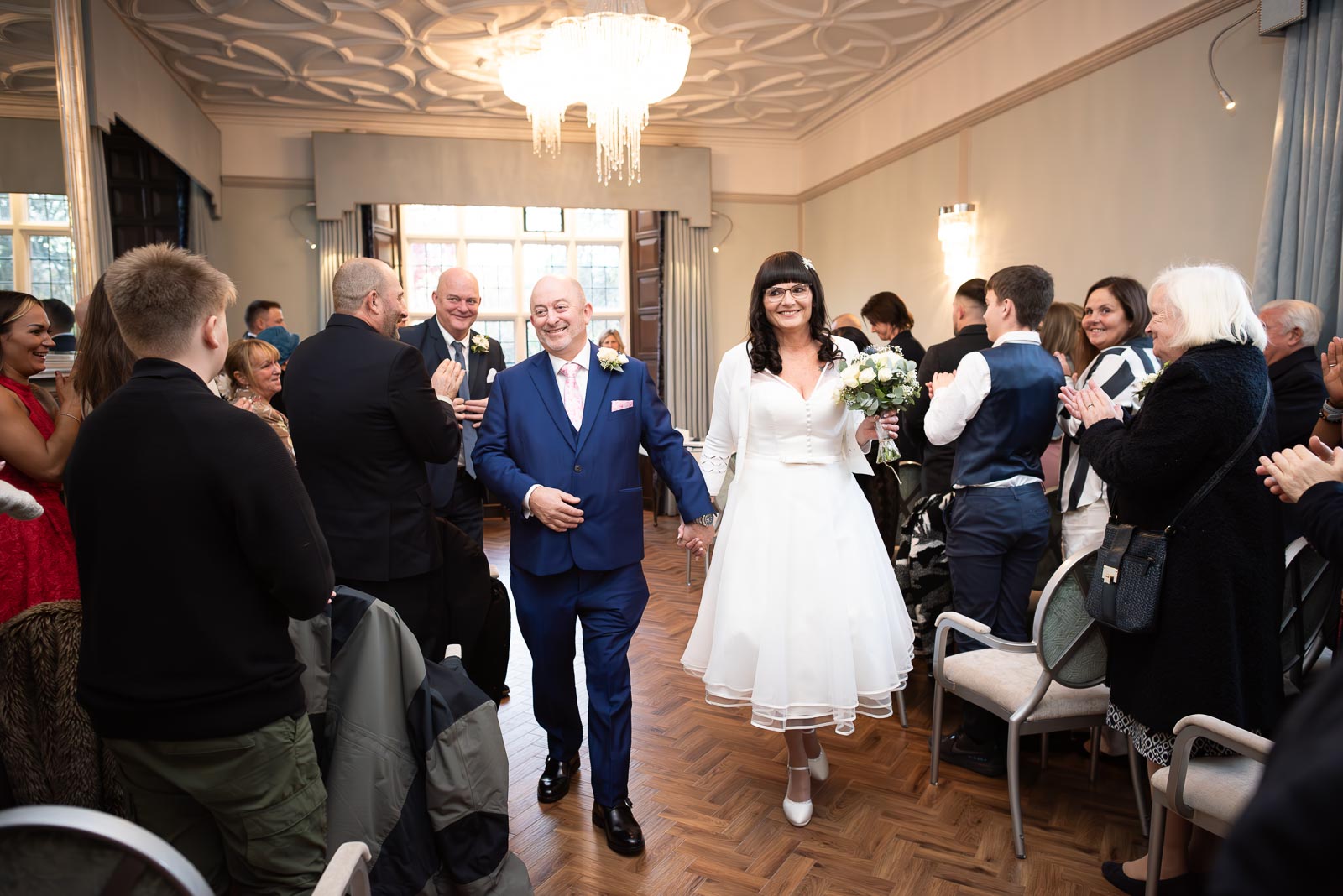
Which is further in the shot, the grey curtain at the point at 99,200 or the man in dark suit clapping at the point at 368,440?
the grey curtain at the point at 99,200

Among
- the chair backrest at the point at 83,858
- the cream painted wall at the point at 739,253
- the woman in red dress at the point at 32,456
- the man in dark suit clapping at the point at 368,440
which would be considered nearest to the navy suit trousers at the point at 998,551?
the man in dark suit clapping at the point at 368,440

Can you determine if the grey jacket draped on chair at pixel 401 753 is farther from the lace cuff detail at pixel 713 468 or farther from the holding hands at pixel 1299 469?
the holding hands at pixel 1299 469

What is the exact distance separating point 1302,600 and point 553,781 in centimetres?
236

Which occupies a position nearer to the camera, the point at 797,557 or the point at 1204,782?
the point at 1204,782

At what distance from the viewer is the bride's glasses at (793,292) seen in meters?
2.85

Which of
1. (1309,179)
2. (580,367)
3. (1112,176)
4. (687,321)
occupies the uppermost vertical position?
(1112,176)

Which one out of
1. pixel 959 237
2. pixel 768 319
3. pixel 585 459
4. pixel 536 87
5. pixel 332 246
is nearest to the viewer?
pixel 585 459

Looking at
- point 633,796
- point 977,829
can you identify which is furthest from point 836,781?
point 633,796

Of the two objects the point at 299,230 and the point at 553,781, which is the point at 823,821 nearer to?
the point at 553,781

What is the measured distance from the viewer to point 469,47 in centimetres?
649

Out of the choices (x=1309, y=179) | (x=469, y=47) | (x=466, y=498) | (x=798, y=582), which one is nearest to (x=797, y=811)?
(x=798, y=582)

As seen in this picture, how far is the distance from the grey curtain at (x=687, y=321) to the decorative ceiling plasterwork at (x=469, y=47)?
4.17 feet

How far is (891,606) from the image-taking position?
2.90 metres

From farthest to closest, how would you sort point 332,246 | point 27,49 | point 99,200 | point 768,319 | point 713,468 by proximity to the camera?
1. point 332,246
2. point 99,200
3. point 27,49
4. point 713,468
5. point 768,319
